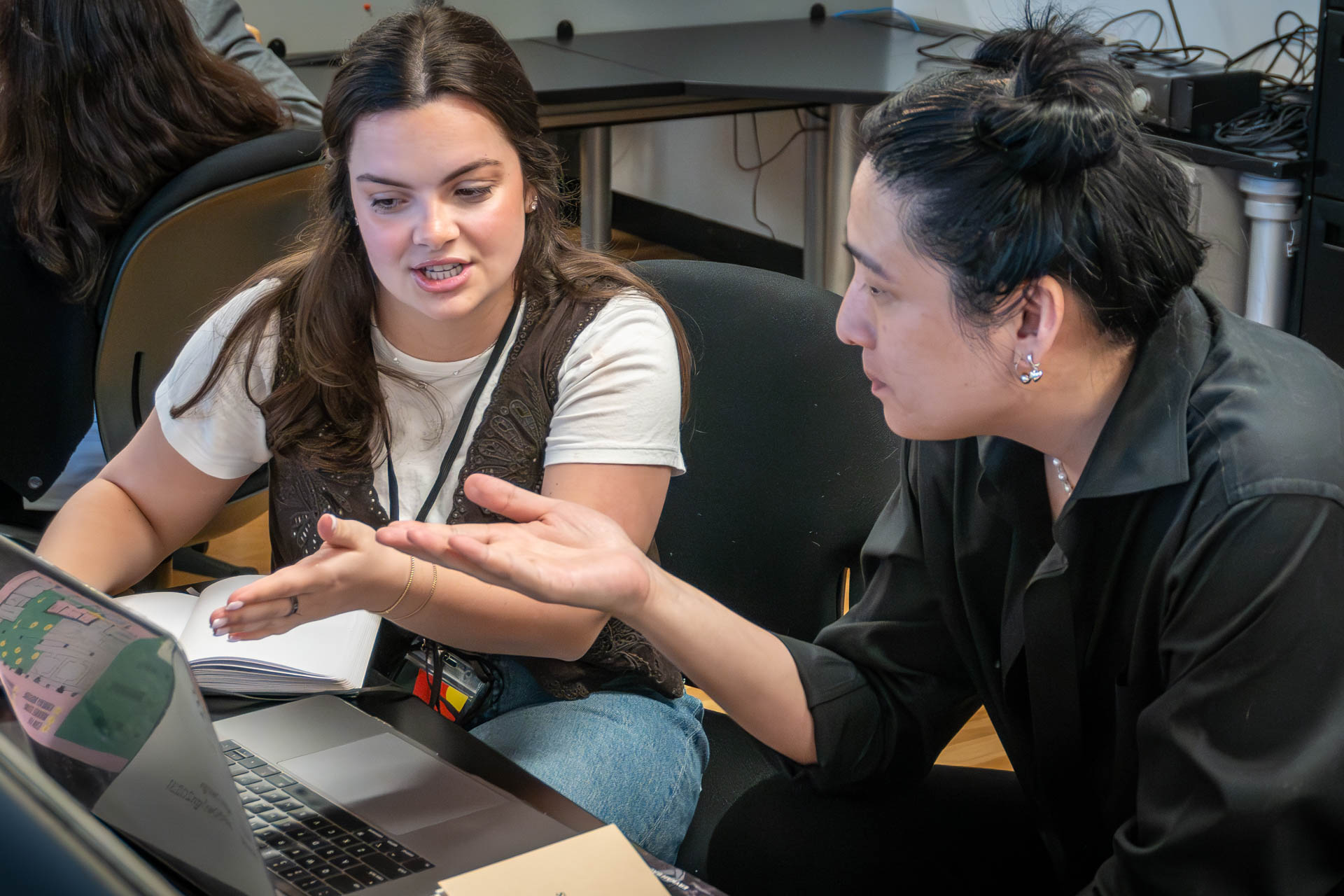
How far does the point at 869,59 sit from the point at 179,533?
2455mm

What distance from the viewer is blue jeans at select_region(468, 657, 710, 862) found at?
41.8 inches

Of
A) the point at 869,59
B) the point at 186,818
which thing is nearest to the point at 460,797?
the point at 186,818

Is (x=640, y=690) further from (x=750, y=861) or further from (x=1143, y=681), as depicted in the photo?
(x=1143, y=681)

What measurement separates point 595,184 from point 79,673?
3.20 meters

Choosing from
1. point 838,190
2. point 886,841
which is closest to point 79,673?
point 886,841

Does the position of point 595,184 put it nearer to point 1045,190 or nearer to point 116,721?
point 1045,190

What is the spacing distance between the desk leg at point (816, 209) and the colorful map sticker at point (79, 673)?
9.99ft

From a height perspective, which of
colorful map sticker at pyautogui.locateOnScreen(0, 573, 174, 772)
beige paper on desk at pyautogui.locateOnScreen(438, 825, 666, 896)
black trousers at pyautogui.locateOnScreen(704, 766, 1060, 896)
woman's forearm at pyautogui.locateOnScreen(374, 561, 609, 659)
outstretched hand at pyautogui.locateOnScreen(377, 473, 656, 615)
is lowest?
black trousers at pyautogui.locateOnScreen(704, 766, 1060, 896)

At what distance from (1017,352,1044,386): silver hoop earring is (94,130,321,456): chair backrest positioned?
1134 mm

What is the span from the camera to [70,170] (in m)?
1.73

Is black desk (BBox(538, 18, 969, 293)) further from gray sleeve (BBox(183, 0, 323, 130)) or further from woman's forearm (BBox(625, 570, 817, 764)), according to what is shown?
woman's forearm (BBox(625, 570, 817, 764))

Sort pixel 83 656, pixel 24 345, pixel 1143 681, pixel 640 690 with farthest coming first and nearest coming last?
1. pixel 24 345
2. pixel 640 690
3. pixel 1143 681
4. pixel 83 656

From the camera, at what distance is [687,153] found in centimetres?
463

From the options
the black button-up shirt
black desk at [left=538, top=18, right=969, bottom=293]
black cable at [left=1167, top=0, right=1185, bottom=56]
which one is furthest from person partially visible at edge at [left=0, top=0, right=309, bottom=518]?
black cable at [left=1167, top=0, right=1185, bottom=56]
